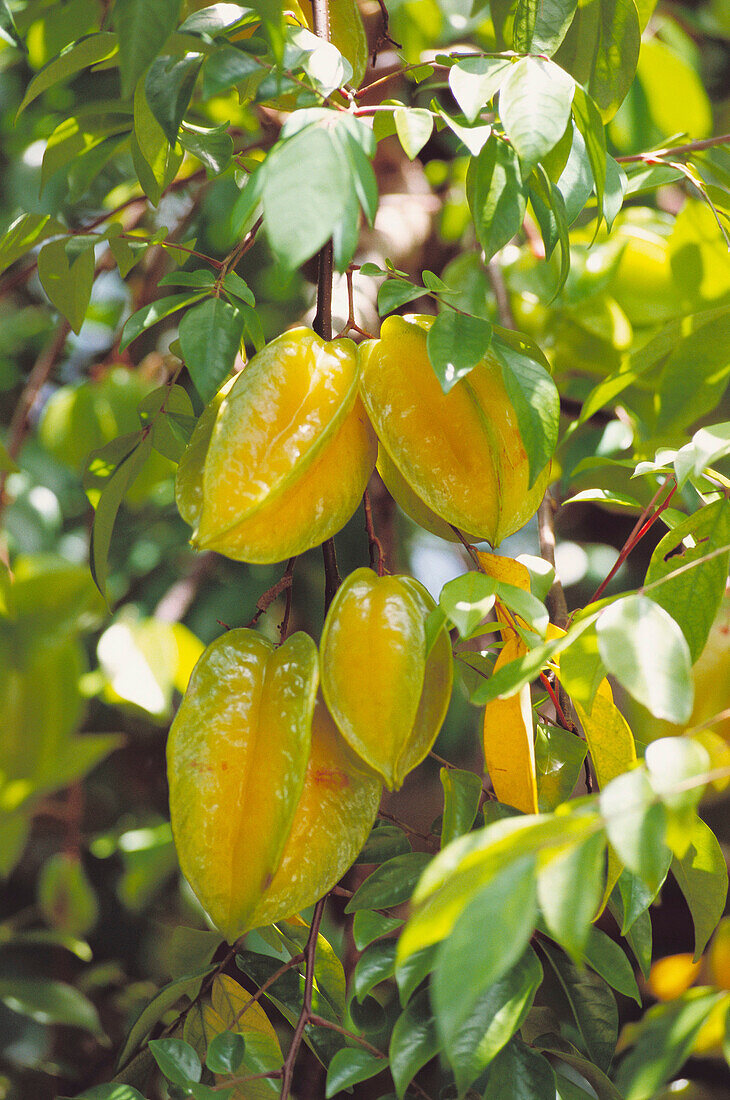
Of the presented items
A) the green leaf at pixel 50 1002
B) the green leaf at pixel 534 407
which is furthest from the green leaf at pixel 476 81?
the green leaf at pixel 50 1002

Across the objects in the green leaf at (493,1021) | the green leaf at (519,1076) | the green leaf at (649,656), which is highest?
the green leaf at (649,656)

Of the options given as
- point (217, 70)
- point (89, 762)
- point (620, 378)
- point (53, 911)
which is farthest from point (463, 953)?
point (53, 911)

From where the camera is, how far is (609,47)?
627 mm

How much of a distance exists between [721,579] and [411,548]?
705mm

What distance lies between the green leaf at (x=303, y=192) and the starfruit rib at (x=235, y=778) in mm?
245

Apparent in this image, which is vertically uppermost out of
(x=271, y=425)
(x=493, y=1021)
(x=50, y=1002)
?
(x=271, y=425)

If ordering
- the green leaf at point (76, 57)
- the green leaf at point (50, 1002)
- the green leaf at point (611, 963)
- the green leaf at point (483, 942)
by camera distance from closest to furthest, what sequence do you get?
the green leaf at point (483, 942) → the green leaf at point (611, 963) → the green leaf at point (76, 57) → the green leaf at point (50, 1002)

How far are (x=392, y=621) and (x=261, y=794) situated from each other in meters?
0.12

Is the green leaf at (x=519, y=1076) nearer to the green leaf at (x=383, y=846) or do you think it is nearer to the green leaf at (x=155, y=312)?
the green leaf at (x=383, y=846)

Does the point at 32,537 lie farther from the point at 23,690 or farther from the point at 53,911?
the point at 53,911

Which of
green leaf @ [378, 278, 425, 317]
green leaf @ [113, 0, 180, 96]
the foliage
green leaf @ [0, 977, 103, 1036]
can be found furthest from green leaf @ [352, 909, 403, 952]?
green leaf @ [0, 977, 103, 1036]

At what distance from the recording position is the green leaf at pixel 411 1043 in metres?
0.42

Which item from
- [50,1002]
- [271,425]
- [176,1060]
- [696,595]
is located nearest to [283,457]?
[271,425]

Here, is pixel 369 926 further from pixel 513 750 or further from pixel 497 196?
pixel 497 196
